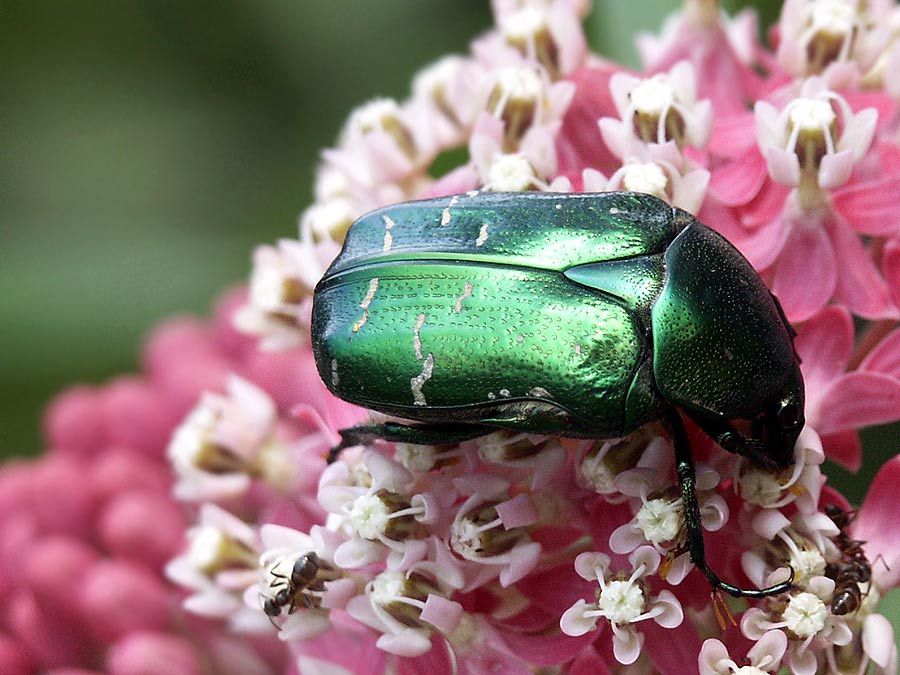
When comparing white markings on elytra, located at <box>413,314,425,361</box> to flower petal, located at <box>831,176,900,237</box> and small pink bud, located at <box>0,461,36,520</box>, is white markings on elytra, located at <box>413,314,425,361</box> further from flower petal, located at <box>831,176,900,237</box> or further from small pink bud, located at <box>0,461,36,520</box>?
small pink bud, located at <box>0,461,36,520</box>

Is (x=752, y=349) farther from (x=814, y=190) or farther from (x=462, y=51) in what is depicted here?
(x=462, y=51)

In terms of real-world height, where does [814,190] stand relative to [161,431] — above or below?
above

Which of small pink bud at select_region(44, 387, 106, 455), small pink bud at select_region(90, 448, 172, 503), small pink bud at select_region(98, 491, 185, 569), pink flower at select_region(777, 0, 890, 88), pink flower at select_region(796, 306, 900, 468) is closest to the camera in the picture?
pink flower at select_region(796, 306, 900, 468)

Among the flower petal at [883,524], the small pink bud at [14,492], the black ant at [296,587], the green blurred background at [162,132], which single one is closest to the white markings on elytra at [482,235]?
the black ant at [296,587]

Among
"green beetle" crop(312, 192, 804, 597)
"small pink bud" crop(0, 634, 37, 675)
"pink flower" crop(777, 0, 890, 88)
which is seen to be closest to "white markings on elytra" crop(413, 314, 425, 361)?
"green beetle" crop(312, 192, 804, 597)

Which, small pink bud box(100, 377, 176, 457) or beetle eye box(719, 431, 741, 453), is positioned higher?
beetle eye box(719, 431, 741, 453)

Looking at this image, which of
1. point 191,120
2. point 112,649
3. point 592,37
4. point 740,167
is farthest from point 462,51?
point 112,649

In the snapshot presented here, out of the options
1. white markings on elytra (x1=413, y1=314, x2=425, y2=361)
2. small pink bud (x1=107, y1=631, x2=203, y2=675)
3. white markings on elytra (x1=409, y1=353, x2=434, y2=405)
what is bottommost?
small pink bud (x1=107, y1=631, x2=203, y2=675)
